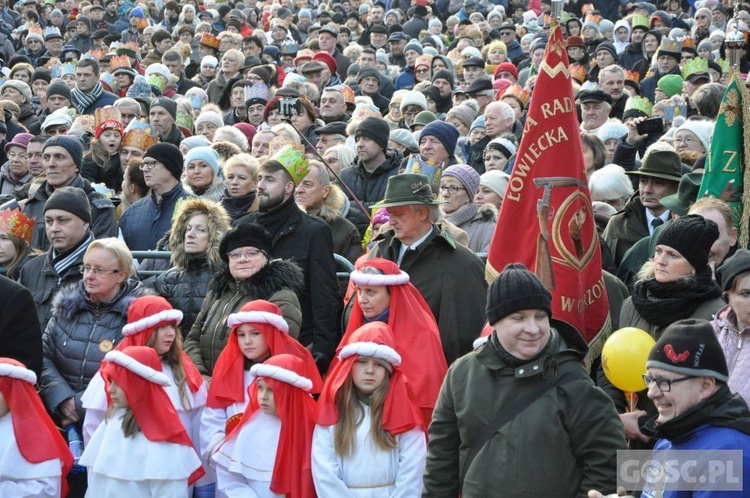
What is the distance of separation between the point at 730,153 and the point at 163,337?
3.46 meters

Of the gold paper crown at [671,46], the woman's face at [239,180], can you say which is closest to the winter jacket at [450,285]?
the woman's face at [239,180]

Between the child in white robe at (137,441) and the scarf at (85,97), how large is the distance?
8.63 metres

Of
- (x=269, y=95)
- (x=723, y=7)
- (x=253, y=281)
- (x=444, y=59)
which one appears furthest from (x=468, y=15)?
(x=253, y=281)

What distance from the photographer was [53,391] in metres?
7.09

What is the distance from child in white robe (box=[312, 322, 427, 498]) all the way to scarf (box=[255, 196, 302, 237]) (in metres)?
1.81

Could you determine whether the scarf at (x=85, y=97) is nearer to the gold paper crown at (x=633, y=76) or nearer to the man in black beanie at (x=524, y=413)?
the gold paper crown at (x=633, y=76)

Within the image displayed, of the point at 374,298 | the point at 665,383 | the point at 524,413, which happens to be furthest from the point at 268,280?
the point at 665,383

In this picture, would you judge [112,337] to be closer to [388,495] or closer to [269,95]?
[388,495]

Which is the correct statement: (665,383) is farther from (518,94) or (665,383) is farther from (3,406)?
(518,94)

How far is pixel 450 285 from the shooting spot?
7.05 metres

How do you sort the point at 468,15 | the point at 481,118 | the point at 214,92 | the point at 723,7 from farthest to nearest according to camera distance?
1. the point at 468,15
2. the point at 723,7
3. the point at 214,92
4. the point at 481,118

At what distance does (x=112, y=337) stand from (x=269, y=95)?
25.6 ft

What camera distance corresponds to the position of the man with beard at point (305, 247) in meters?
7.54

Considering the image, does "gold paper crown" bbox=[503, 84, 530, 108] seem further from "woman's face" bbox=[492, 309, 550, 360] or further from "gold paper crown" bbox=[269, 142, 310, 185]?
"woman's face" bbox=[492, 309, 550, 360]
